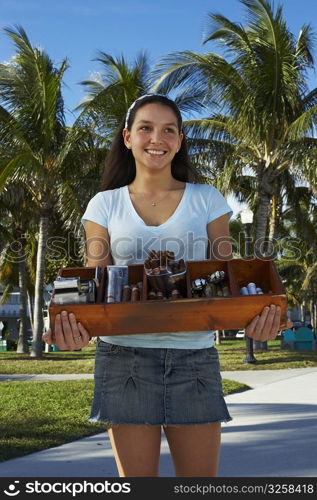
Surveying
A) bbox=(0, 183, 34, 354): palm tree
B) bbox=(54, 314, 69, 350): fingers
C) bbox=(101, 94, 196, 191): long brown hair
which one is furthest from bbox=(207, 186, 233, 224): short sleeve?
bbox=(0, 183, 34, 354): palm tree

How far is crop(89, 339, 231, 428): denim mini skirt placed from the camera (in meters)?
2.08

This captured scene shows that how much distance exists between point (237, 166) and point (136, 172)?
17.0 metres

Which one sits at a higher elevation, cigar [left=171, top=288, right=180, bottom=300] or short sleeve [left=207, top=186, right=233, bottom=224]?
short sleeve [left=207, top=186, right=233, bottom=224]

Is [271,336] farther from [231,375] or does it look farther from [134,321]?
[231,375]

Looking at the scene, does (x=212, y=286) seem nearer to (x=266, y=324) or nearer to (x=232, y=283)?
(x=232, y=283)

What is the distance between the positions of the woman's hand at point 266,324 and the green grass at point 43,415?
3.92m

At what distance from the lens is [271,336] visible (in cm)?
198

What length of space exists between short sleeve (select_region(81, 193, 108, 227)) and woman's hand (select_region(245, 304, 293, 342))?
2.09 feet

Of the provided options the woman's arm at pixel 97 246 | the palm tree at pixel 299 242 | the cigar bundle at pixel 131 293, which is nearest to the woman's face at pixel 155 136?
the woman's arm at pixel 97 246

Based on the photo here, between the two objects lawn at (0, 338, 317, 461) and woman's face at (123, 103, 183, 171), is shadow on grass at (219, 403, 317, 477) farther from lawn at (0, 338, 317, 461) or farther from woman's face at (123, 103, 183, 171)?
woman's face at (123, 103, 183, 171)

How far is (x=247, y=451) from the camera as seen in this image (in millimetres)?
5496

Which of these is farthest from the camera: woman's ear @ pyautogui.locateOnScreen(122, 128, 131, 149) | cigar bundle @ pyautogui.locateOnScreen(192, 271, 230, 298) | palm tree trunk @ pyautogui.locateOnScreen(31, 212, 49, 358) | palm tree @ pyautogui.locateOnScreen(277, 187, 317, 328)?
palm tree @ pyautogui.locateOnScreen(277, 187, 317, 328)

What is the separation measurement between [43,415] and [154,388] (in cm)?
601
